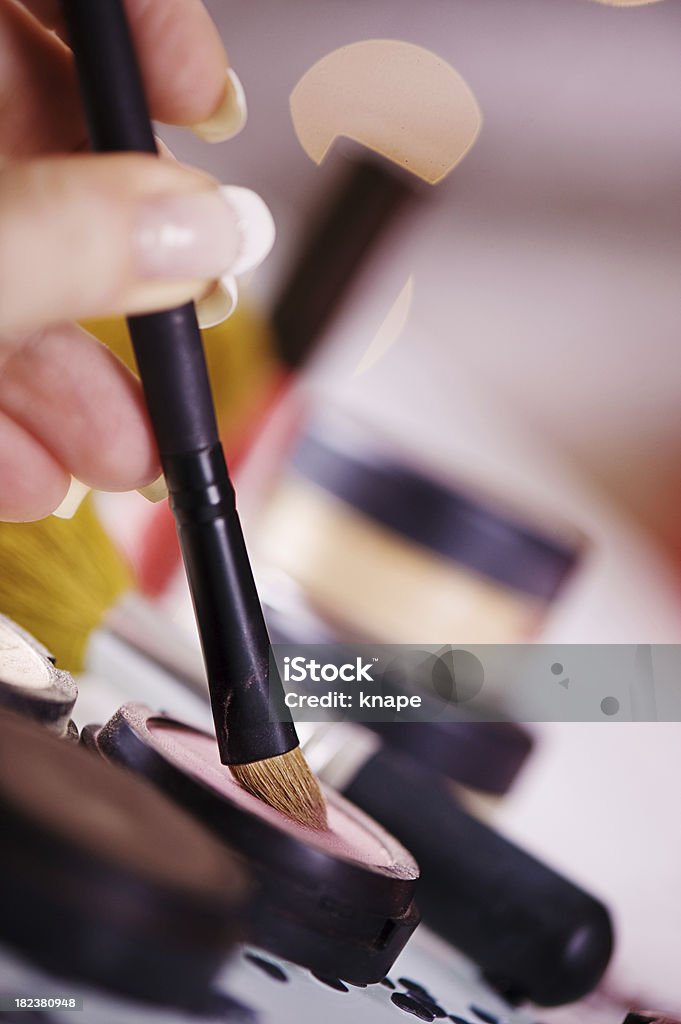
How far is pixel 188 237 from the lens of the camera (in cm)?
21

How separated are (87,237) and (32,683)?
150 mm

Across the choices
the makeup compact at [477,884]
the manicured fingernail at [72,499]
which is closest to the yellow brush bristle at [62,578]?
the manicured fingernail at [72,499]

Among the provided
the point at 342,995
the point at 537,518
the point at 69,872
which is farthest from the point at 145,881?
the point at 537,518

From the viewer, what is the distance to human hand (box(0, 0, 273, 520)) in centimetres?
19

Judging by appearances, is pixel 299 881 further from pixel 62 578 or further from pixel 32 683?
pixel 62 578

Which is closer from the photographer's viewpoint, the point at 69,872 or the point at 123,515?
the point at 69,872

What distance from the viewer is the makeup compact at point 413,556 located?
33cm

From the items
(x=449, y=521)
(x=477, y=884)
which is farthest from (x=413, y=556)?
(x=477, y=884)

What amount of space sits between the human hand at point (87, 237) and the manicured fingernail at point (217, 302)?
0.02 meters

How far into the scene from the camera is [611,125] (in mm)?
347

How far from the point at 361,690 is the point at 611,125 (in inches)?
9.5

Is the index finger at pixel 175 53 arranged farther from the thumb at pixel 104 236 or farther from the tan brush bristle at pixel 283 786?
the tan brush bristle at pixel 283 786

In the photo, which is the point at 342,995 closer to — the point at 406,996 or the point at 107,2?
the point at 406,996

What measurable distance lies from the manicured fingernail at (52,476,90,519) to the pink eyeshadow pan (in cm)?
12
